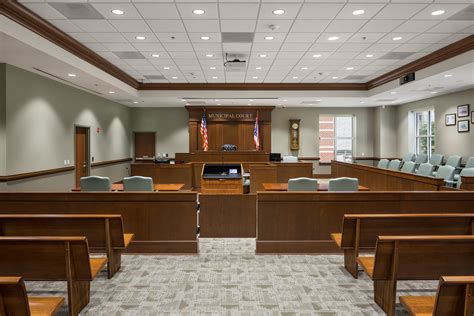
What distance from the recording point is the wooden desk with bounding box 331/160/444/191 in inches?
245

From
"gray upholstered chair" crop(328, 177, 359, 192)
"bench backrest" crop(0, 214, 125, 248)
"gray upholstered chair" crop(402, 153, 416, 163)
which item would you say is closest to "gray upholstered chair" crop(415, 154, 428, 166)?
"gray upholstered chair" crop(402, 153, 416, 163)

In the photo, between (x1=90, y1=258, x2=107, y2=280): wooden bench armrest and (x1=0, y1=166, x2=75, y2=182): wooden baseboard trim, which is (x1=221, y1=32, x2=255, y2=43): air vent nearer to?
(x1=90, y1=258, x2=107, y2=280): wooden bench armrest

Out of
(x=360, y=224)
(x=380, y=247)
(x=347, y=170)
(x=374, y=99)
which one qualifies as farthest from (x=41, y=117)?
→ (x=374, y=99)

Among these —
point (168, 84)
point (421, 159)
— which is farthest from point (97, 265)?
point (421, 159)

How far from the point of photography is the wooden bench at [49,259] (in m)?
2.71

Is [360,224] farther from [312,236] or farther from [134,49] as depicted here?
[134,49]

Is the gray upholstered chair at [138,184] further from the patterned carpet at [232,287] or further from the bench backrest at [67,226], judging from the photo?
the bench backrest at [67,226]

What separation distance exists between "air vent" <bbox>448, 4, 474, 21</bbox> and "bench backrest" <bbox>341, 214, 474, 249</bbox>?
10.5ft

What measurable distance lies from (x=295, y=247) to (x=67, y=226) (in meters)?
2.78

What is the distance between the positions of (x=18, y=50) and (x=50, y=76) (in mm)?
2452

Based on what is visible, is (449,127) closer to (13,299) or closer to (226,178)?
(226,178)

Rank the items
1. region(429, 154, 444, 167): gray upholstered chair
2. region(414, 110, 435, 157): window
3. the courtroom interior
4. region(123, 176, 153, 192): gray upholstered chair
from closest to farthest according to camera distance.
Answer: the courtroom interior, region(123, 176, 153, 192): gray upholstered chair, region(429, 154, 444, 167): gray upholstered chair, region(414, 110, 435, 157): window

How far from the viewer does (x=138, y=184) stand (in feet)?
20.4

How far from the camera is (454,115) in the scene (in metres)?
11.1
